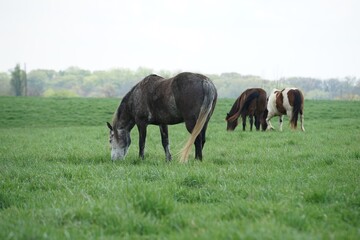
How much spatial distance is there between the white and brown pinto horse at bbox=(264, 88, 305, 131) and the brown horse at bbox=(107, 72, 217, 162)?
10834 millimetres

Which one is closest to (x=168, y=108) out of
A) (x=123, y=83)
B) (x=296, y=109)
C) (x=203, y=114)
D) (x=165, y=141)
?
(x=203, y=114)

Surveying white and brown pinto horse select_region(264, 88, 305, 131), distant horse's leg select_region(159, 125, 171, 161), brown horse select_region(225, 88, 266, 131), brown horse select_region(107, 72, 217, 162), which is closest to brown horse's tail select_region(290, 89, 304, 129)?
white and brown pinto horse select_region(264, 88, 305, 131)

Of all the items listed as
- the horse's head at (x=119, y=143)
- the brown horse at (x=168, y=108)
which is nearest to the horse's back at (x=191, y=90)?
the brown horse at (x=168, y=108)

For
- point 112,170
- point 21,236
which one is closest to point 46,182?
point 112,170

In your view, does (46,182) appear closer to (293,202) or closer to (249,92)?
(293,202)

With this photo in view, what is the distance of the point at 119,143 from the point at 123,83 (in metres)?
115

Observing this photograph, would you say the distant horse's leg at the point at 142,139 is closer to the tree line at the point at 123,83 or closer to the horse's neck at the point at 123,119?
the horse's neck at the point at 123,119

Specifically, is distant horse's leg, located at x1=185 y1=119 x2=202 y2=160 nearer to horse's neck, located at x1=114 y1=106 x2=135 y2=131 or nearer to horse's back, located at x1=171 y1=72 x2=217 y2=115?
horse's back, located at x1=171 y1=72 x2=217 y2=115

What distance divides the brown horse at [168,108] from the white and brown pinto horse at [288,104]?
427 inches

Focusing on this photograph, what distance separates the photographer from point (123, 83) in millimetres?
122625

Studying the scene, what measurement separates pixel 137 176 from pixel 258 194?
8.29 ft

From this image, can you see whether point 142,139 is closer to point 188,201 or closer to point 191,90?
point 191,90

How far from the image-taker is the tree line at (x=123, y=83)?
Answer: 4286 inches

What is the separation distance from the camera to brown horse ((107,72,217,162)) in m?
8.20
